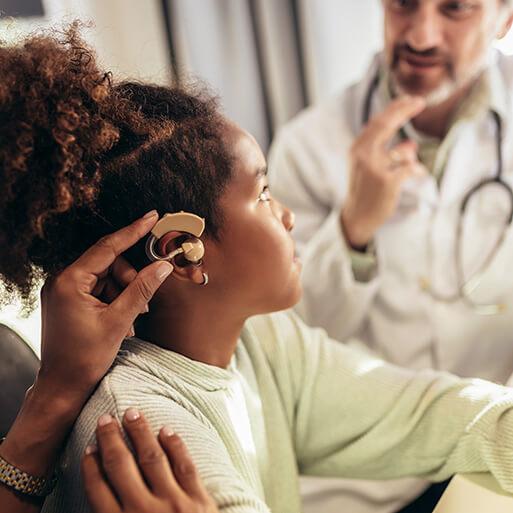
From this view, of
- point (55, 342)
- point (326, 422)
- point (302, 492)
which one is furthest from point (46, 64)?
point (302, 492)

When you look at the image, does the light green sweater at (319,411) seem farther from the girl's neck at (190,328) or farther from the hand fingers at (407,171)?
the hand fingers at (407,171)

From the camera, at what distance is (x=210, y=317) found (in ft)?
2.78

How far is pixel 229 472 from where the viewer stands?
26.9 inches

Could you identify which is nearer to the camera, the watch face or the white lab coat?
the watch face

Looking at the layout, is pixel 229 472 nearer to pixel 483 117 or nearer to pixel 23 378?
pixel 23 378

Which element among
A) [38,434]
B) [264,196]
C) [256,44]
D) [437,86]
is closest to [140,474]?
[38,434]

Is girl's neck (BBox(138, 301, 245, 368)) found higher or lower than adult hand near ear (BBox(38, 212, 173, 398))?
lower

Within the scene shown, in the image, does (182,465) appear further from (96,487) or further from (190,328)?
(190,328)

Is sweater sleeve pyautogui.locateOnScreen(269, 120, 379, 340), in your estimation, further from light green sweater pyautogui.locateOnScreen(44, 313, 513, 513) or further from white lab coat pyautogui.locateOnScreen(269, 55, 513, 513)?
light green sweater pyautogui.locateOnScreen(44, 313, 513, 513)

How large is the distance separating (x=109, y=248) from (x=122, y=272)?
0.05 metres

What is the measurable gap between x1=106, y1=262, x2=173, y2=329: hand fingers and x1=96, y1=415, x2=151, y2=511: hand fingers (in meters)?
0.10

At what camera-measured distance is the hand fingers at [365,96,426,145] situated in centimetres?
145

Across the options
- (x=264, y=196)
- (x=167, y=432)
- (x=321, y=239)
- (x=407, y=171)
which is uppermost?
(x=264, y=196)

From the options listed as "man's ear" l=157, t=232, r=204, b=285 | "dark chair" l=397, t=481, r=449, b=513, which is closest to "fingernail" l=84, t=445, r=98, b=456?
"man's ear" l=157, t=232, r=204, b=285
